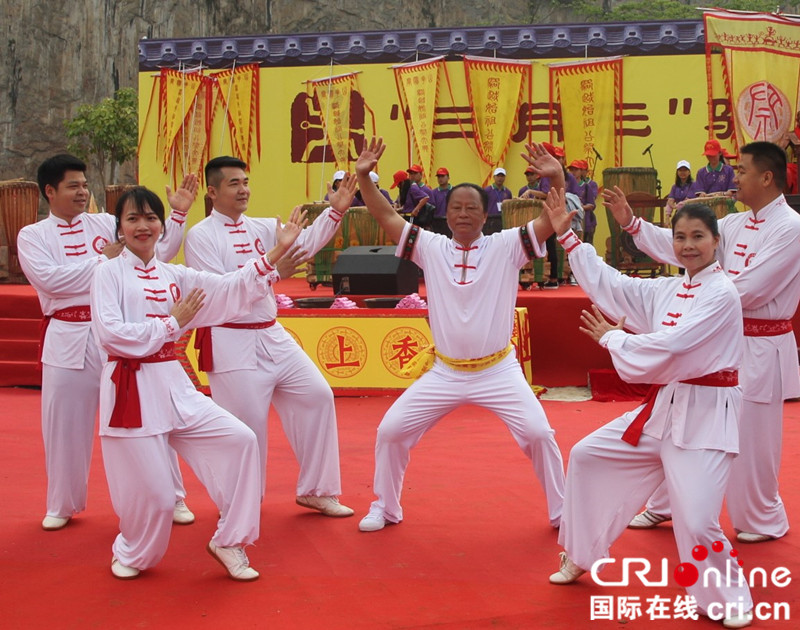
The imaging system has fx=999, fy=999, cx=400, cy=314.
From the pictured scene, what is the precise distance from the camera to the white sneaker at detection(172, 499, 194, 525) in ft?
15.0

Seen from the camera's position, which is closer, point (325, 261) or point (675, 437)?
point (675, 437)

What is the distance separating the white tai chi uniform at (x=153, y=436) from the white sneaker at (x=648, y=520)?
5.68 feet

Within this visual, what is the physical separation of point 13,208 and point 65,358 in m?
7.10

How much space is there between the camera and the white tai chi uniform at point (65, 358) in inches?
179

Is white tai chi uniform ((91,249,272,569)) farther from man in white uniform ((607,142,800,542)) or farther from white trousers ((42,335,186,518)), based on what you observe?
man in white uniform ((607,142,800,542))

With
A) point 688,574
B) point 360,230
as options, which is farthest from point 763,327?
point 360,230

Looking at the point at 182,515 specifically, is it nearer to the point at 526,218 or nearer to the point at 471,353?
the point at 471,353

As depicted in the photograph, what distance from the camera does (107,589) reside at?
3.70 m

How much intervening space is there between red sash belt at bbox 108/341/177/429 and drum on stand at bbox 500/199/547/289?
5965 mm

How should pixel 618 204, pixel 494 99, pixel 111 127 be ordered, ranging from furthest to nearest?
pixel 111 127
pixel 494 99
pixel 618 204

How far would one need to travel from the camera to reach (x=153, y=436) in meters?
3.78

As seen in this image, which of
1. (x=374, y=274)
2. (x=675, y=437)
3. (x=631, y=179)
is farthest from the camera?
(x=631, y=179)

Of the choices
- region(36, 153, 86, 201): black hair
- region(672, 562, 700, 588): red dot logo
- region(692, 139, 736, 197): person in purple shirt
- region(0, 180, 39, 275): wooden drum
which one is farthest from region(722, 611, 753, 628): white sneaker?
region(0, 180, 39, 275): wooden drum

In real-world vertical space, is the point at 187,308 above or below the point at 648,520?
above
